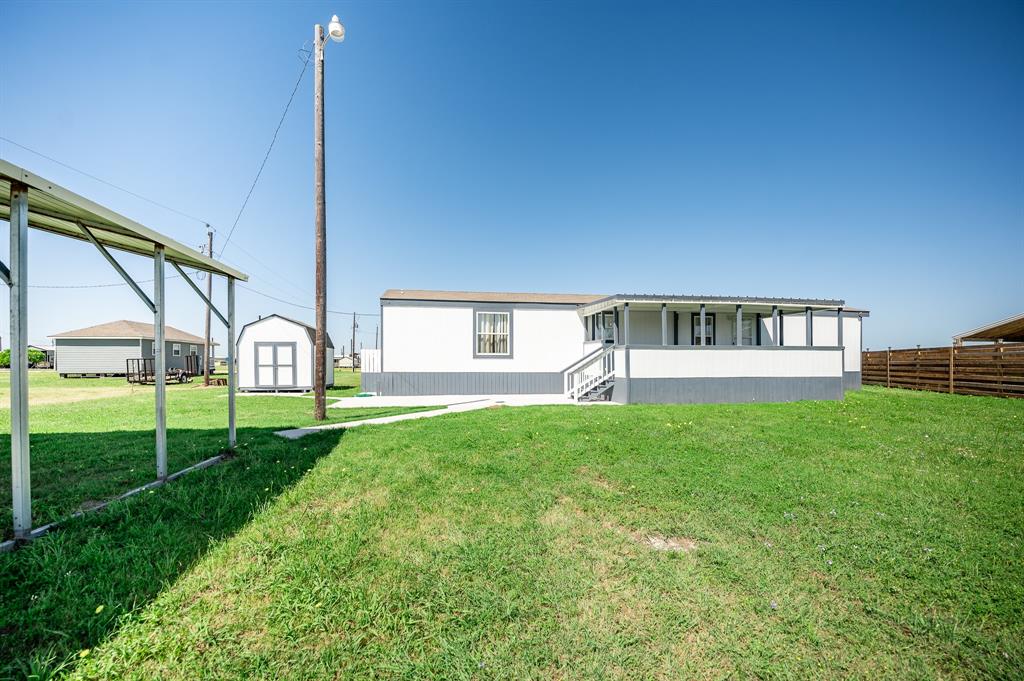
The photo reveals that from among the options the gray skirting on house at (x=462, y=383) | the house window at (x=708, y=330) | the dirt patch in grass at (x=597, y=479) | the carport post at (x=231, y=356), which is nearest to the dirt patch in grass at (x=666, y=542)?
the dirt patch in grass at (x=597, y=479)

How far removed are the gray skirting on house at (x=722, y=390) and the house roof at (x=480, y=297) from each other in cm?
390

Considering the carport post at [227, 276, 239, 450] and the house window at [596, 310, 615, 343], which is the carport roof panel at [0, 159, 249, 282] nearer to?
the carport post at [227, 276, 239, 450]

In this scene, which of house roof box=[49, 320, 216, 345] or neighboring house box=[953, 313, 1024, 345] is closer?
neighboring house box=[953, 313, 1024, 345]

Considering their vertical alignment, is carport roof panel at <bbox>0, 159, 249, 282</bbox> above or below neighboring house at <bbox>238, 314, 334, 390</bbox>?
above

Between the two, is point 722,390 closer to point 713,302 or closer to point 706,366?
point 706,366

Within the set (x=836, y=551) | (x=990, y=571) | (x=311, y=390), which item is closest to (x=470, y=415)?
(x=836, y=551)

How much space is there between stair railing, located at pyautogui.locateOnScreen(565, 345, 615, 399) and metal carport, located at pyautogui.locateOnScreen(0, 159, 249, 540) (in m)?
9.77

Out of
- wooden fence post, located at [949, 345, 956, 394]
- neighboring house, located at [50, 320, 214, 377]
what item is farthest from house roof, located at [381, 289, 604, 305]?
neighboring house, located at [50, 320, 214, 377]

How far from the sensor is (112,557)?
2803mm

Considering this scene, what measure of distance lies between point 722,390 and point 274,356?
54.8ft

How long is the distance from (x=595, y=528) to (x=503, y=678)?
1.62 m

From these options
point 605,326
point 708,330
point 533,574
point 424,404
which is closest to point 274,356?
point 424,404

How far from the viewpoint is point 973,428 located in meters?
7.57

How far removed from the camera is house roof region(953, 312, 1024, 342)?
51.2 ft
